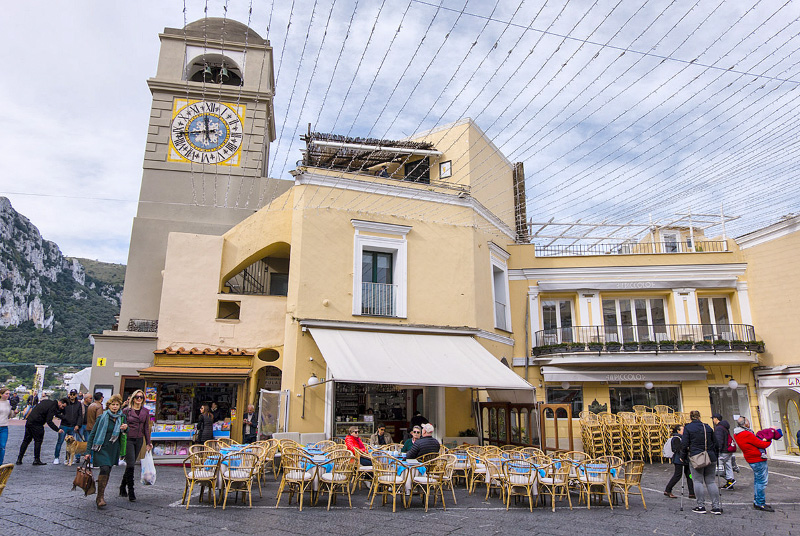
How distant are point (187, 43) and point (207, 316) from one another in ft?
35.4

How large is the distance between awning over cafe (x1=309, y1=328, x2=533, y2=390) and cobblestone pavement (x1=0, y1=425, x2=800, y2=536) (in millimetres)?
2348

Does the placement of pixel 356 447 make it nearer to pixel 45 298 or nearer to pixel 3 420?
pixel 3 420

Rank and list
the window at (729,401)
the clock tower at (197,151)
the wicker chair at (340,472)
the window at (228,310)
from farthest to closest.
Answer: the window at (729,401), the clock tower at (197,151), the window at (228,310), the wicker chair at (340,472)

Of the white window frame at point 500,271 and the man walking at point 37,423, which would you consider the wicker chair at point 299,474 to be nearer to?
the man walking at point 37,423

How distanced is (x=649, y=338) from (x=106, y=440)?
50.3 feet

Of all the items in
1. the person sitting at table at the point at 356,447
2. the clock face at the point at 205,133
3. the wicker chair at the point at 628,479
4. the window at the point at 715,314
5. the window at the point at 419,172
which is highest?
the clock face at the point at 205,133

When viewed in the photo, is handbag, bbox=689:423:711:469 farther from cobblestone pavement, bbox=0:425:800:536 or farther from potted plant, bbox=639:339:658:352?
potted plant, bbox=639:339:658:352

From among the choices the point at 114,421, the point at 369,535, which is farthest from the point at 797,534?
the point at 114,421

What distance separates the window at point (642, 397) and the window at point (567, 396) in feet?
3.16

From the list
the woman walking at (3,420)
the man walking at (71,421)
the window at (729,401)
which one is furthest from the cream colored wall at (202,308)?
the window at (729,401)

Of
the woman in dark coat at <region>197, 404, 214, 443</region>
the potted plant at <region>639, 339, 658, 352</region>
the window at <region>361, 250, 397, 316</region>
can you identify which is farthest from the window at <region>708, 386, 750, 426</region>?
the woman in dark coat at <region>197, 404, 214, 443</region>

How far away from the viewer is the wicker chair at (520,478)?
7684 millimetres

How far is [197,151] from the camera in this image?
58.1 feet

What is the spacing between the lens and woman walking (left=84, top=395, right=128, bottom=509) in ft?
22.3
